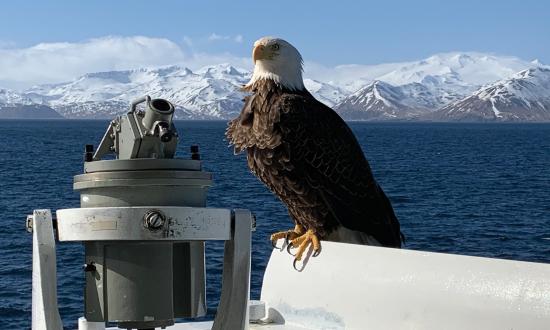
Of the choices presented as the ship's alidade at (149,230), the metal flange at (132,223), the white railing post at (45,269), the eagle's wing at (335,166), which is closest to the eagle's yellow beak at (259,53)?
the eagle's wing at (335,166)

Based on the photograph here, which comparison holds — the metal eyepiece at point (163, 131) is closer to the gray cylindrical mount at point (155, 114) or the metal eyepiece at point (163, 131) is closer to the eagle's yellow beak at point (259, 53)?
the gray cylindrical mount at point (155, 114)

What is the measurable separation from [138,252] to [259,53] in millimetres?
3053

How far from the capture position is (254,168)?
7684 millimetres

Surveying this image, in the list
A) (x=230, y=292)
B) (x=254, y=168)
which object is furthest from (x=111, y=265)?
(x=254, y=168)

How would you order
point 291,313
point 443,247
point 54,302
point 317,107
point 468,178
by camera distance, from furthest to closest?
1. point 468,178
2. point 443,247
3. point 317,107
4. point 291,313
5. point 54,302

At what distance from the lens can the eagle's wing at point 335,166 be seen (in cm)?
742

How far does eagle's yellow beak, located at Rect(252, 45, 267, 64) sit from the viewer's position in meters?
7.35

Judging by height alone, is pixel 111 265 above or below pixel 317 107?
below

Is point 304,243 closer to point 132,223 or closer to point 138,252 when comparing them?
point 138,252

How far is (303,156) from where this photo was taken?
7.48 metres

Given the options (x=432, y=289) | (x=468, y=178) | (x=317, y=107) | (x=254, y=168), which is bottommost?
(x=468, y=178)

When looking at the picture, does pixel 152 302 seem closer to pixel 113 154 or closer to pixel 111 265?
pixel 111 265

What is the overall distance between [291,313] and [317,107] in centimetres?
189

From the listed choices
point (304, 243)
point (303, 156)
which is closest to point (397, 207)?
point (303, 156)
